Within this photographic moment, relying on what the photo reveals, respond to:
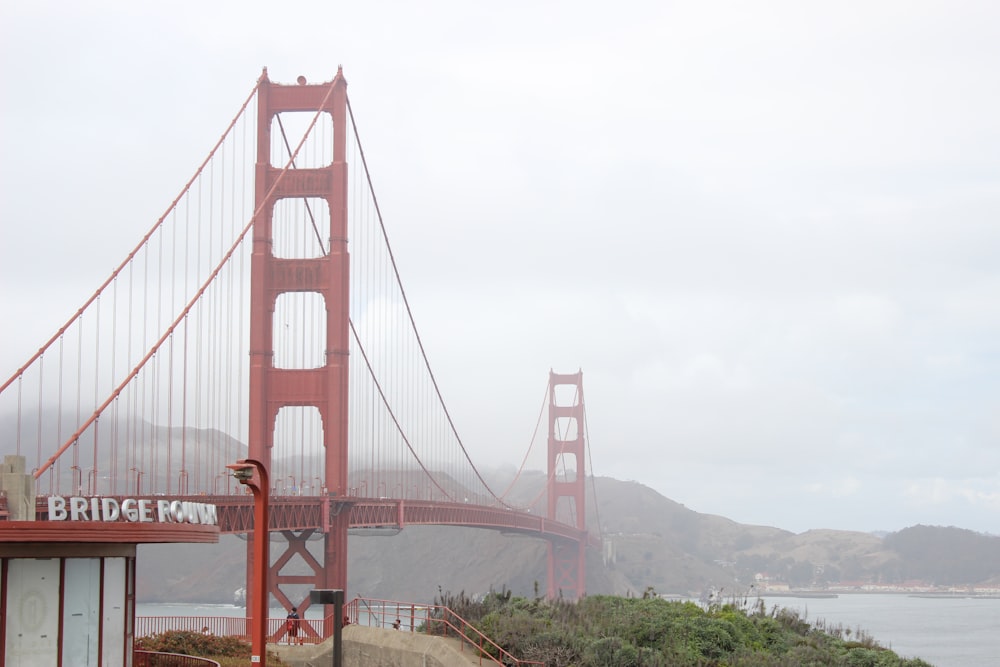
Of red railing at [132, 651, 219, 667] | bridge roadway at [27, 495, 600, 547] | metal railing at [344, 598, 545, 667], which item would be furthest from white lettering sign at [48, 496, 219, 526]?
bridge roadway at [27, 495, 600, 547]

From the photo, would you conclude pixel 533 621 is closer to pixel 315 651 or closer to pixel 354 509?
pixel 315 651

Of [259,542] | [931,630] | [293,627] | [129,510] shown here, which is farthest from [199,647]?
[931,630]

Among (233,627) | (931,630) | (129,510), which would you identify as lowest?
(931,630)

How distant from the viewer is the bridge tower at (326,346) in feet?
191

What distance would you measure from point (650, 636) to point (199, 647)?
11.4 meters

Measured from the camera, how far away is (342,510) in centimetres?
5906

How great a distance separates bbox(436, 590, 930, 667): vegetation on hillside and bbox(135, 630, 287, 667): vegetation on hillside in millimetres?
5986

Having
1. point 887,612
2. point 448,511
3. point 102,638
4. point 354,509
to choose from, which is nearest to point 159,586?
point 887,612

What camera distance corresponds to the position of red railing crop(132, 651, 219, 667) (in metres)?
28.3

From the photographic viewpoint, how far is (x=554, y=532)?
388 feet

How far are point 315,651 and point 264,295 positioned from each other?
26.0 meters

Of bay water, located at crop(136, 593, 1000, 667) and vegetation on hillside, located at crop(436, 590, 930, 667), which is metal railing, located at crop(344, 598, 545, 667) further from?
bay water, located at crop(136, 593, 1000, 667)

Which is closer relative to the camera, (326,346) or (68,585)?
(68,585)

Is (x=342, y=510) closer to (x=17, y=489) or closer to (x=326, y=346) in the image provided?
(x=326, y=346)
